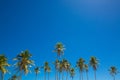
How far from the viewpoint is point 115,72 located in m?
120

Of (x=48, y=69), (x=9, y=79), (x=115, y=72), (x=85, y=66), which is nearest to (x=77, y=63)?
(x=85, y=66)

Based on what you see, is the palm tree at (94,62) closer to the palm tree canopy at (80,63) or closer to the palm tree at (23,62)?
the palm tree canopy at (80,63)

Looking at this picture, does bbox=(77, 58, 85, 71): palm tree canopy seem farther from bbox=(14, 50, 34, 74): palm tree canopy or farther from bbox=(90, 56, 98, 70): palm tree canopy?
bbox=(14, 50, 34, 74): palm tree canopy

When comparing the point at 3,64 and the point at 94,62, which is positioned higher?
the point at 94,62

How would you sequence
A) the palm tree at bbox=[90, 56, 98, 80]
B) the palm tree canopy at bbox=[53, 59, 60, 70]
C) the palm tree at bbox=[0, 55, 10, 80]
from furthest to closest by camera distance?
the palm tree at bbox=[90, 56, 98, 80] → the palm tree canopy at bbox=[53, 59, 60, 70] → the palm tree at bbox=[0, 55, 10, 80]

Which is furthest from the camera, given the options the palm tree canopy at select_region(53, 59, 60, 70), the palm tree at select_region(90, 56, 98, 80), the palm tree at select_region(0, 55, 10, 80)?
the palm tree at select_region(90, 56, 98, 80)

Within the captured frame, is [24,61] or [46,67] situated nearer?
[24,61]

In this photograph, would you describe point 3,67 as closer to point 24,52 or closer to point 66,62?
point 24,52

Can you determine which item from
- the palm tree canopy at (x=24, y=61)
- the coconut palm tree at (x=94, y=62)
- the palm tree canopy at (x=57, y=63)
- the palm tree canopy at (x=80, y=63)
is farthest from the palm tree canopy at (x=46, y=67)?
the palm tree canopy at (x=24, y=61)

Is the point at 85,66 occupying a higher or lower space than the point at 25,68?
higher

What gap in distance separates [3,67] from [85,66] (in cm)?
5238

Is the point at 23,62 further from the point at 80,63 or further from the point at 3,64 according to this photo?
the point at 80,63

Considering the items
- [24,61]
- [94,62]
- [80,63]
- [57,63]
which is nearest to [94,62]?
[94,62]

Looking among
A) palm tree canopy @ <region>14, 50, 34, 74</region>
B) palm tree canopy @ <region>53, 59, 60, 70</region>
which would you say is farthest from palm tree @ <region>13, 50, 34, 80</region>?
palm tree canopy @ <region>53, 59, 60, 70</region>
